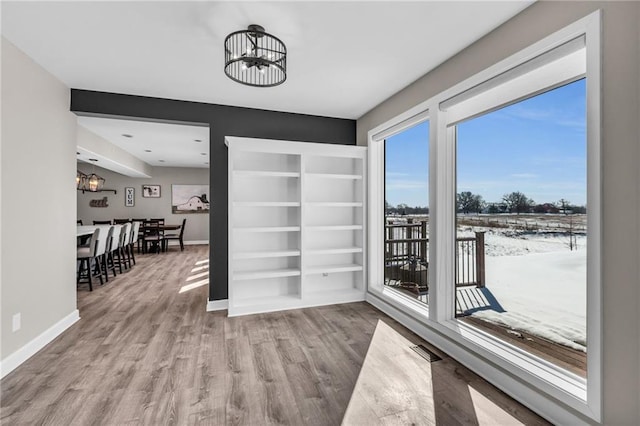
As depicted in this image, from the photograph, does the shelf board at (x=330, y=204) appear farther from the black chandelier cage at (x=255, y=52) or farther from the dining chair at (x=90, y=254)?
the dining chair at (x=90, y=254)

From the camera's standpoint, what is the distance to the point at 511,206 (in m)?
2.36

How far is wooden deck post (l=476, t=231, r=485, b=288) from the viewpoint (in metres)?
2.68

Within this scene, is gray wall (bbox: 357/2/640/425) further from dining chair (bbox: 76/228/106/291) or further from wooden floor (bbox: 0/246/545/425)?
dining chair (bbox: 76/228/106/291)

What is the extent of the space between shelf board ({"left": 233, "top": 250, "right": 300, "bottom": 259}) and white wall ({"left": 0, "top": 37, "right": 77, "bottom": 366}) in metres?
1.76

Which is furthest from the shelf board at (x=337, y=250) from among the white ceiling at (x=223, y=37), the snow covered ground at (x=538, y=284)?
the white ceiling at (x=223, y=37)

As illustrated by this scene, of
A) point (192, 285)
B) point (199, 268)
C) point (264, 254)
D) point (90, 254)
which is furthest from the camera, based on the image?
point (199, 268)

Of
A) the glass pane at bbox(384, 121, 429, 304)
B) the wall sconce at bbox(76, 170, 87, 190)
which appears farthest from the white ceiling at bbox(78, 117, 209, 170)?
the glass pane at bbox(384, 121, 429, 304)

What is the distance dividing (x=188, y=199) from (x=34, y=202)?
7.93 m

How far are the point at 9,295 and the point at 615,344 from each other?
4.02 m

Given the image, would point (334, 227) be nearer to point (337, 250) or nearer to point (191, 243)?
point (337, 250)

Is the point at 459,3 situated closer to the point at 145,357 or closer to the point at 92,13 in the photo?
the point at 92,13

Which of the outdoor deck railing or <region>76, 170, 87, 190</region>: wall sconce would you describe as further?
<region>76, 170, 87, 190</region>: wall sconce

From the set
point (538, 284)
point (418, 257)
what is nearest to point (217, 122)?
point (418, 257)

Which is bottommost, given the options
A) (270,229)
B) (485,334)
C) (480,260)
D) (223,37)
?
(485,334)
